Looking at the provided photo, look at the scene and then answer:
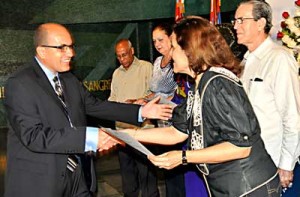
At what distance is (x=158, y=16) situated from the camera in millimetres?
7805

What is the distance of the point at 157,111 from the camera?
9.67 ft

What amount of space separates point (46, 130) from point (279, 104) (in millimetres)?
1377

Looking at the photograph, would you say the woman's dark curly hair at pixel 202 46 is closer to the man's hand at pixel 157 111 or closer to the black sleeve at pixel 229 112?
the black sleeve at pixel 229 112

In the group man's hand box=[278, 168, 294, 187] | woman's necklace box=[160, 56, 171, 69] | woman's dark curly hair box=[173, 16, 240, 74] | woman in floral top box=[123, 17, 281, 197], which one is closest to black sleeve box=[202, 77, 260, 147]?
woman in floral top box=[123, 17, 281, 197]

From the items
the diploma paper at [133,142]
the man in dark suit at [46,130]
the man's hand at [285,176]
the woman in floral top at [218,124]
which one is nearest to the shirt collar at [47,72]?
the man in dark suit at [46,130]

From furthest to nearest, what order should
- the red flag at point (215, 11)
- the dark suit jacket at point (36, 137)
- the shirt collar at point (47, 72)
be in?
the red flag at point (215, 11) < the shirt collar at point (47, 72) < the dark suit jacket at point (36, 137)

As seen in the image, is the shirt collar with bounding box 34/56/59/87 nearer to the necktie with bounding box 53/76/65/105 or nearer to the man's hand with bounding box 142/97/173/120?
the necktie with bounding box 53/76/65/105

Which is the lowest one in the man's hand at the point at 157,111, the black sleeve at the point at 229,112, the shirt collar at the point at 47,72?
the man's hand at the point at 157,111

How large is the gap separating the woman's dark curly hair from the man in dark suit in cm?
69

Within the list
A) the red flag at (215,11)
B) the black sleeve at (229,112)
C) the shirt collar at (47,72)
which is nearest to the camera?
the black sleeve at (229,112)

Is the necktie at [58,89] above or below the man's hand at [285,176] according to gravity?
above

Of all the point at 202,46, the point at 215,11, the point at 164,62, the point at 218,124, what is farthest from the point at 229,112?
the point at 215,11

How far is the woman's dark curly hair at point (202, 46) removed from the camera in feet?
6.61

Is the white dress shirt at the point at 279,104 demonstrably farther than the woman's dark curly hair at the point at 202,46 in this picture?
Yes
